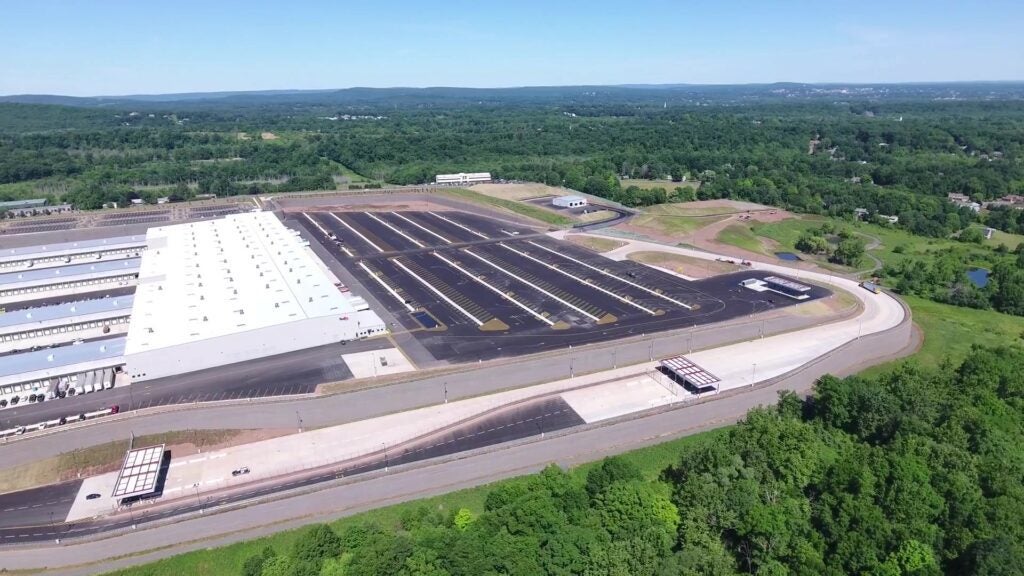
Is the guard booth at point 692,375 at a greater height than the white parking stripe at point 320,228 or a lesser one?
lesser

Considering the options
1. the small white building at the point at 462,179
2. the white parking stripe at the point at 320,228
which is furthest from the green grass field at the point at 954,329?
the small white building at the point at 462,179

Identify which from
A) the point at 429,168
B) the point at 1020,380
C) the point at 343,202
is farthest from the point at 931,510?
the point at 429,168

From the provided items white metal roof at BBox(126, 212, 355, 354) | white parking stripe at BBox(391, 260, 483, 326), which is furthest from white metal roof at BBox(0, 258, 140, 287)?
white parking stripe at BBox(391, 260, 483, 326)

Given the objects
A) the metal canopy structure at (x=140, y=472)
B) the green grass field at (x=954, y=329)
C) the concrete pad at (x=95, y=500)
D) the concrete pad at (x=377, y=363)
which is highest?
the concrete pad at (x=377, y=363)

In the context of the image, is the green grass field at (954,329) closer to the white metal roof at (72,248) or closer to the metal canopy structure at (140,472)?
the metal canopy structure at (140,472)

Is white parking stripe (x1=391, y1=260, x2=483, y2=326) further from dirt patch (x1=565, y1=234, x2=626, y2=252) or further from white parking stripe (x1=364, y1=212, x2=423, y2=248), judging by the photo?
dirt patch (x1=565, y1=234, x2=626, y2=252)

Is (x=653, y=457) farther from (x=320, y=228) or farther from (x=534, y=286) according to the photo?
(x=320, y=228)
